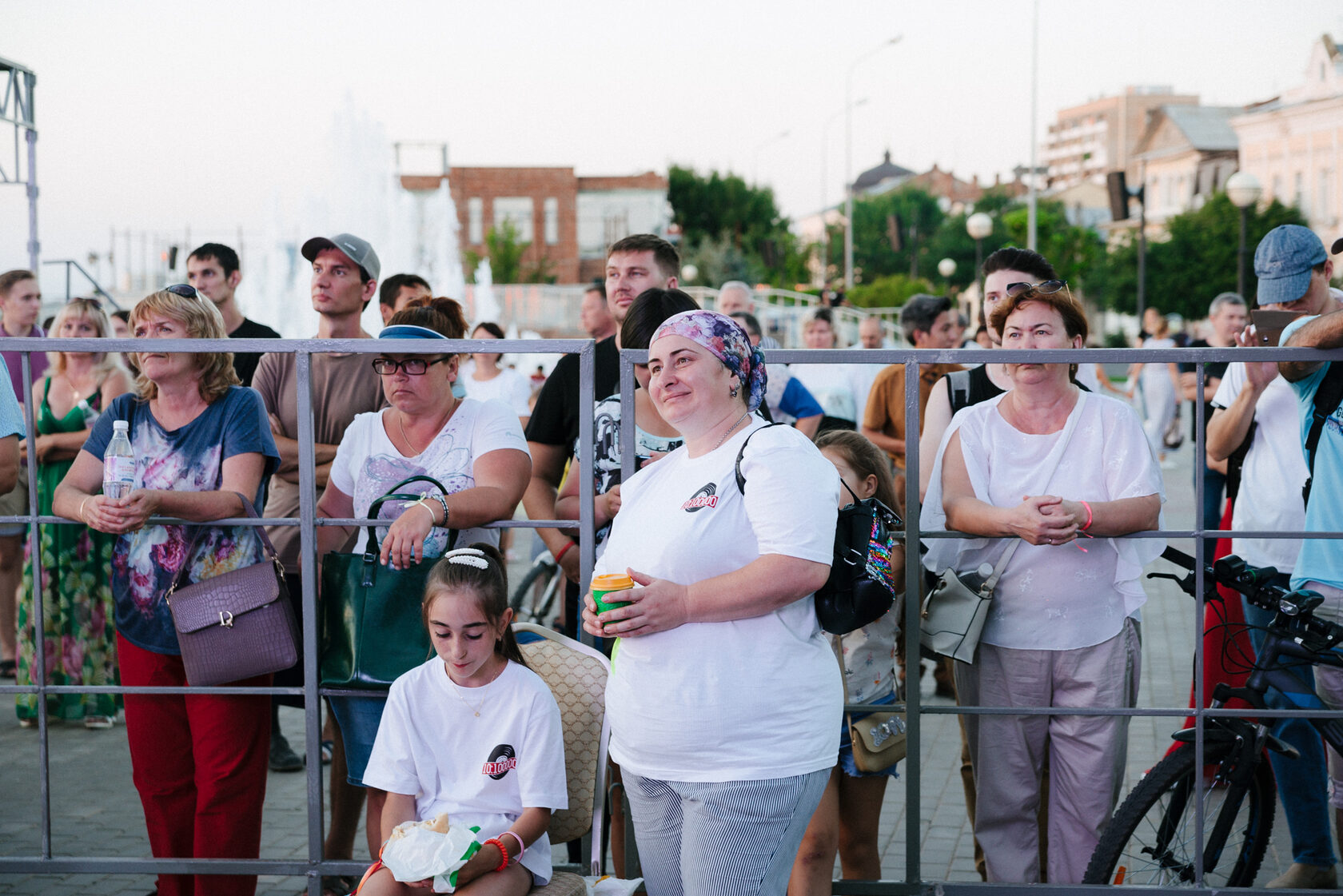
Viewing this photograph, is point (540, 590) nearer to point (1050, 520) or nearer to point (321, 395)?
point (321, 395)

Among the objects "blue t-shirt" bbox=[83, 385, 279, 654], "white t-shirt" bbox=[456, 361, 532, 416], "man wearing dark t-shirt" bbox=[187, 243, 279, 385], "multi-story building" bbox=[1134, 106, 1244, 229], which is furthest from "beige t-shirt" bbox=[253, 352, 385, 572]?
"multi-story building" bbox=[1134, 106, 1244, 229]

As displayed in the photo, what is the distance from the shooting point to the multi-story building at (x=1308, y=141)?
56188mm

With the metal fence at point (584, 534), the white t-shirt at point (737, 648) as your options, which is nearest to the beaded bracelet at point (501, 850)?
the white t-shirt at point (737, 648)

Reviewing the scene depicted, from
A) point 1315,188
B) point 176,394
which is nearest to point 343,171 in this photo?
point 176,394

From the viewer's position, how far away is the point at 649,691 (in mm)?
2912

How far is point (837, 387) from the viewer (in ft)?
27.4

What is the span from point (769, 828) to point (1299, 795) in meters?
2.42

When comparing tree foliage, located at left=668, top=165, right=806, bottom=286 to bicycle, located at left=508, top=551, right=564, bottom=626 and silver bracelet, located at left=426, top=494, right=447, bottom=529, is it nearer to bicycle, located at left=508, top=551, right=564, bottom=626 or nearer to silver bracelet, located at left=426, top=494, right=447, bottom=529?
bicycle, located at left=508, top=551, right=564, bottom=626

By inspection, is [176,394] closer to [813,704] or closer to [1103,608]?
[813,704]

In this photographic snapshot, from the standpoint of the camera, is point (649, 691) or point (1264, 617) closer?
point (649, 691)

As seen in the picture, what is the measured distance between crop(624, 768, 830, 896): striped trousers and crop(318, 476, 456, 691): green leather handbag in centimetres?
111

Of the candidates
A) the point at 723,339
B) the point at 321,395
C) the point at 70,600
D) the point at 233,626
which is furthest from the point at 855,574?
the point at 70,600

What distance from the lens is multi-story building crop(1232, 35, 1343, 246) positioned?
184 ft

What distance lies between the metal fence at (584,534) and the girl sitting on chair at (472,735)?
1.36 feet
